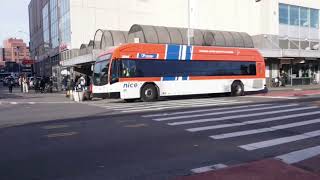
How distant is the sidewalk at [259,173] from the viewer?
22.0 feet

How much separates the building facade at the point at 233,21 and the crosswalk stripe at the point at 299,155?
37.1 meters

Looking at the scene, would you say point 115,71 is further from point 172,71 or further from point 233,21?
point 233,21

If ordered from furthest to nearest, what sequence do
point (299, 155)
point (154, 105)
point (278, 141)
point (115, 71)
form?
point (115, 71)
point (154, 105)
point (278, 141)
point (299, 155)

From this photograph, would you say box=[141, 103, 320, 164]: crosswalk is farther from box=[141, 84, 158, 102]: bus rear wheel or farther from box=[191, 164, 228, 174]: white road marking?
box=[141, 84, 158, 102]: bus rear wheel

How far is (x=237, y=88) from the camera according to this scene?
95.1 feet

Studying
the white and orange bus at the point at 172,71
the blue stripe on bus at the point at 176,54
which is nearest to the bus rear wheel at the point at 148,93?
the white and orange bus at the point at 172,71

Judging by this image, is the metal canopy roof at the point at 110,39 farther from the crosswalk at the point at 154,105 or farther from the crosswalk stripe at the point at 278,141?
the crosswalk stripe at the point at 278,141

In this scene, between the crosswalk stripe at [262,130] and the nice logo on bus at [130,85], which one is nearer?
the crosswalk stripe at [262,130]

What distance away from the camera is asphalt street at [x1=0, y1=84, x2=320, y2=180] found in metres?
7.40

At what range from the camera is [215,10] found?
52.9 meters

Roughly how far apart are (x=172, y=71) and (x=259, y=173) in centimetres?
1879

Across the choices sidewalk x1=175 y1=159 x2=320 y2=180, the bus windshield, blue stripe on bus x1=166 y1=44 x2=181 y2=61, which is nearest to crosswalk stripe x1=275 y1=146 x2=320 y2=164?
sidewalk x1=175 y1=159 x2=320 y2=180

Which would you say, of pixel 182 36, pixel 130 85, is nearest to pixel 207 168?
pixel 130 85

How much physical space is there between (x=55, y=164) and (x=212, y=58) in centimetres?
2071
